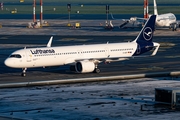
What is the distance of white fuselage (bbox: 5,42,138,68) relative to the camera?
2847 inches

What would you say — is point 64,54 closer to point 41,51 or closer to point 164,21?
point 41,51

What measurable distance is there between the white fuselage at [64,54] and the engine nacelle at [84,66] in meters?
1.11

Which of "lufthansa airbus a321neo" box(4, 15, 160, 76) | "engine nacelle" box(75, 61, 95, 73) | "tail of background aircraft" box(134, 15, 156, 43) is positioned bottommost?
"engine nacelle" box(75, 61, 95, 73)

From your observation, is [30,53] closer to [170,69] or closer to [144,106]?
[170,69]

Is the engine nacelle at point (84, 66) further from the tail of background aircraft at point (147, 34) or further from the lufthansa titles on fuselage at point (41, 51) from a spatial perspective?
the tail of background aircraft at point (147, 34)

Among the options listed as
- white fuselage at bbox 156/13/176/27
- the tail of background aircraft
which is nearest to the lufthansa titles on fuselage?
the tail of background aircraft

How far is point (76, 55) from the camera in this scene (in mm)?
75688

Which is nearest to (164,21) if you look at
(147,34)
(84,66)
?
(147,34)

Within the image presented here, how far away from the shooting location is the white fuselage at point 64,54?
7231 cm

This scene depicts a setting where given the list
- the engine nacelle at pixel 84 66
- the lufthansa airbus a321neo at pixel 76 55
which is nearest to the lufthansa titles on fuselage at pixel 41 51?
the lufthansa airbus a321neo at pixel 76 55

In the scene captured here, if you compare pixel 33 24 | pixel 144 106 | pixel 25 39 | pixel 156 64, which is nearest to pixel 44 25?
pixel 33 24

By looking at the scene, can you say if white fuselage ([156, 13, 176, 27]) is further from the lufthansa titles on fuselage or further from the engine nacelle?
the lufthansa titles on fuselage

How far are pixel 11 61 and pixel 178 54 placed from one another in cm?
3506

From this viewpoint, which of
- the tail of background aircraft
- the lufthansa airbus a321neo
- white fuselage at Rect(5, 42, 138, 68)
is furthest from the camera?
the tail of background aircraft
